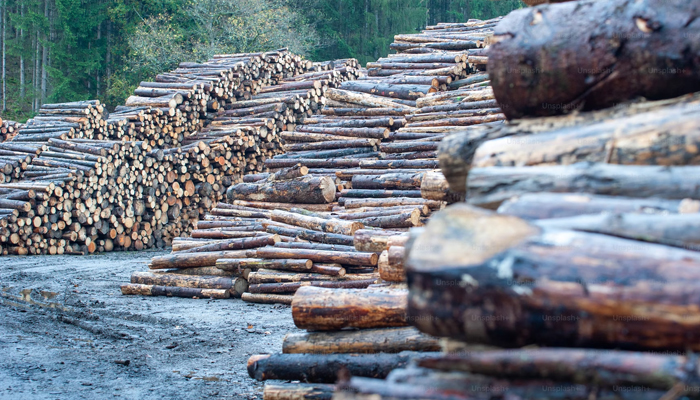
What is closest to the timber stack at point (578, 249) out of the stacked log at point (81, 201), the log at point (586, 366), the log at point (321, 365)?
the log at point (586, 366)

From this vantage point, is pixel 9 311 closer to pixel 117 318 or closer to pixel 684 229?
pixel 117 318

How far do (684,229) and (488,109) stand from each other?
29.2 feet

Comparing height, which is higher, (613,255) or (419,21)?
(419,21)

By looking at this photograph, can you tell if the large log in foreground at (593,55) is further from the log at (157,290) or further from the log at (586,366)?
the log at (157,290)

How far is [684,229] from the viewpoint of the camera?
6.26ft

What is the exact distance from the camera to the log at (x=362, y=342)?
332 centimetres

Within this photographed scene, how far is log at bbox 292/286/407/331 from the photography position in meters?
3.50

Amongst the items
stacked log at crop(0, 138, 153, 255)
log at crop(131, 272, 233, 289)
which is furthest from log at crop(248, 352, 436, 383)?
stacked log at crop(0, 138, 153, 255)

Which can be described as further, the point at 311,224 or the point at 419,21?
the point at 419,21

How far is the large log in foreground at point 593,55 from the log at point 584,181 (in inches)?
18.1

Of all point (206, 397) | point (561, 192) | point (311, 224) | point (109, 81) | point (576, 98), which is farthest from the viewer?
point (109, 81)

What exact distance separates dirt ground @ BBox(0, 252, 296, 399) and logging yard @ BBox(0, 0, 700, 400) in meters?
0.04

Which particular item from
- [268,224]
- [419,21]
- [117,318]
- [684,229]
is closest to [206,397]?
[117,318]

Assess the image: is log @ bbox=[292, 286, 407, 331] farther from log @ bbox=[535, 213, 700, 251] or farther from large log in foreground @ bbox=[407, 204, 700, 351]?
log @ bbox=[535, 213, 700, 251]
